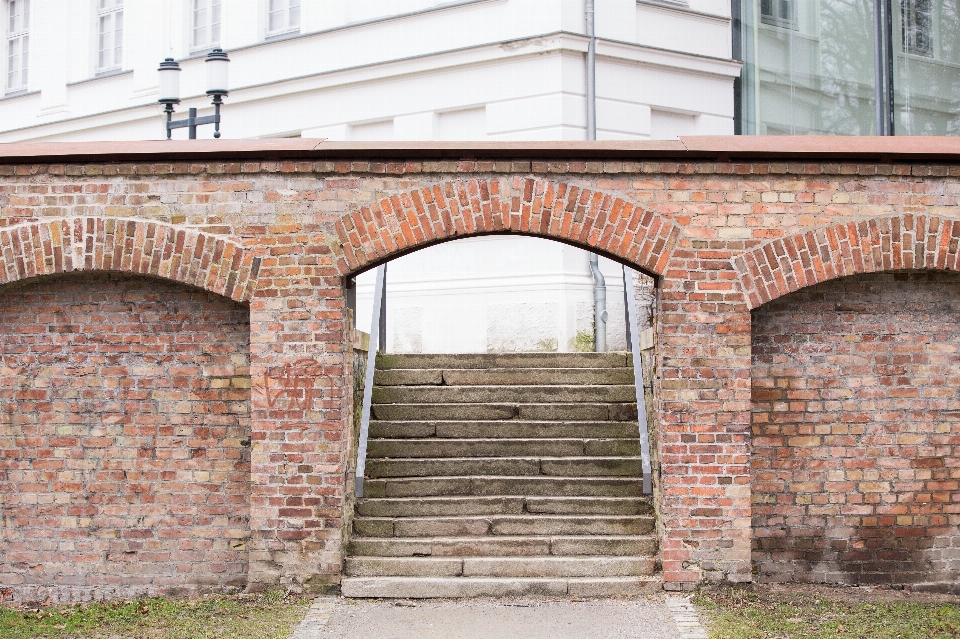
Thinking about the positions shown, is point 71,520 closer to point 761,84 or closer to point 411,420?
point 411,420

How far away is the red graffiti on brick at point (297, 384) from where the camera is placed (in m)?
7.91

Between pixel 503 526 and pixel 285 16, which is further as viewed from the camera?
pixel 285 16

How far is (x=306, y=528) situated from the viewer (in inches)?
310

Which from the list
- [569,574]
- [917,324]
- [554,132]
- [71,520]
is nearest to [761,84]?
[554,132]

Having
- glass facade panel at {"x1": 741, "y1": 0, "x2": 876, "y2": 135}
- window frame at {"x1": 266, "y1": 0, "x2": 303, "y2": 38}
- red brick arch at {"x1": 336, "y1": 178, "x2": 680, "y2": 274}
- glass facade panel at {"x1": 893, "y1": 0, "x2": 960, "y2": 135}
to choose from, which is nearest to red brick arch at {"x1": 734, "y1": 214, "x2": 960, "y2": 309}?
red brick arch at {"x1": 336, "y1": 178, "x2": 680, "y2": 274}

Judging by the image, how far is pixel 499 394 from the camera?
31.8 feet

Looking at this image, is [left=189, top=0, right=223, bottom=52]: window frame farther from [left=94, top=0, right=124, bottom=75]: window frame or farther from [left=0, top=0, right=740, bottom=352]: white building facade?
[left=94, top=0, right=124, bottom=75]: window frame

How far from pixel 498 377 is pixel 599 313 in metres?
3.72

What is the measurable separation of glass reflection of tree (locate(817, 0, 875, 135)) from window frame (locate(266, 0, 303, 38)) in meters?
7.03

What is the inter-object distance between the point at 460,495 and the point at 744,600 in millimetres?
2272

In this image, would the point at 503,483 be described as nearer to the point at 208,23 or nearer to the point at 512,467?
the point at 512,467

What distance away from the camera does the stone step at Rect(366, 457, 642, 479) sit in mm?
8977

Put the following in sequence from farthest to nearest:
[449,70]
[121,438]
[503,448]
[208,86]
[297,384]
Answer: [449,70], [208,86], [503,448], [121,438], [297,384]

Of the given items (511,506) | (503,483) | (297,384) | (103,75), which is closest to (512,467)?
(503,483)
